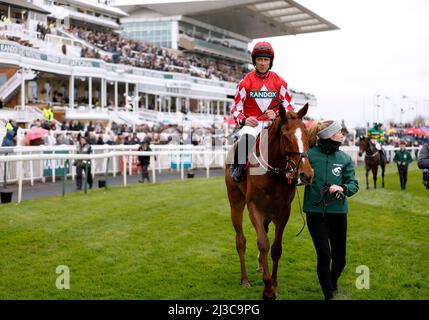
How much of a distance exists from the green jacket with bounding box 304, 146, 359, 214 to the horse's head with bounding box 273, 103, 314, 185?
1.09 ft

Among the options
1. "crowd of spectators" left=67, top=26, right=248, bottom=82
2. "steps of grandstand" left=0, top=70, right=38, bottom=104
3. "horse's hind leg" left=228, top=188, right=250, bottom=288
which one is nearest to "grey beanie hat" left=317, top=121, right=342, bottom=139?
"horse's hind leg" left=228, top=188, right=250, bottom=288

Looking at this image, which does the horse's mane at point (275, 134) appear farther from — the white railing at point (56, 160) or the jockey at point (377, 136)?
the jockey at point (377, 136)

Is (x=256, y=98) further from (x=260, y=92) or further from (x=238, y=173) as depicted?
(x=238, y=173)

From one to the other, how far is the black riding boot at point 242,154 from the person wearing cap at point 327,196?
2.23 ft

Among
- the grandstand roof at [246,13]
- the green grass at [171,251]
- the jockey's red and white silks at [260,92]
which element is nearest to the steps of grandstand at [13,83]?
the green grass at [171,251]

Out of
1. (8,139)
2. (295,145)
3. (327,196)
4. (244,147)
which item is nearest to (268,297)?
(327,196)

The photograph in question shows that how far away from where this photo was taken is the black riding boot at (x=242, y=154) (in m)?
5.23

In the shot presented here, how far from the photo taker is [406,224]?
8.50 meters

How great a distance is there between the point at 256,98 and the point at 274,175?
971 millimetres

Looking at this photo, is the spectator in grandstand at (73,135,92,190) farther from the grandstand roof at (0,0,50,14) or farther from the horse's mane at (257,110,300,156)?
the grandstand roof at (0,0,50,14)

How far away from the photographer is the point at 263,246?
4.77m

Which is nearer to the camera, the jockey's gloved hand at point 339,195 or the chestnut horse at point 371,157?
the jockey's gloved hand at point 339,195

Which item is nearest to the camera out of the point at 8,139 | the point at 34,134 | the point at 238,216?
the point at 238,216
